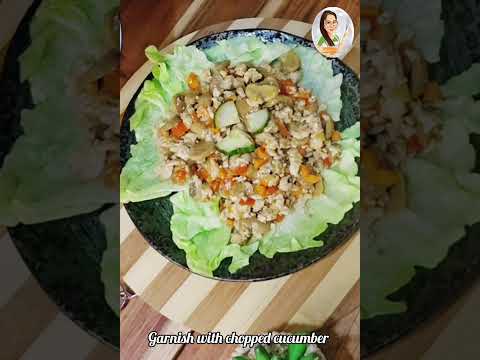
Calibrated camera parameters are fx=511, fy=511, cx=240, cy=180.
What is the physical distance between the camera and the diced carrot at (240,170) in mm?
1054

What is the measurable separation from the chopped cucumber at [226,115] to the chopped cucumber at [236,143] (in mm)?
23

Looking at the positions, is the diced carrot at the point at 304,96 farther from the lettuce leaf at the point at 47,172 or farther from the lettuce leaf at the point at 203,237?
the lettuce leaf at the point at 47,172

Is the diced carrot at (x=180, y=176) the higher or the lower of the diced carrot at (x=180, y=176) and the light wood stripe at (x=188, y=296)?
the higher

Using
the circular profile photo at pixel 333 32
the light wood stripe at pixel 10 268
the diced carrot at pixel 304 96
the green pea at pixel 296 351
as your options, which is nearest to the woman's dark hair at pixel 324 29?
the circular profile photo at pixel 333 32

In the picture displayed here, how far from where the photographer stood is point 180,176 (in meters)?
1.07

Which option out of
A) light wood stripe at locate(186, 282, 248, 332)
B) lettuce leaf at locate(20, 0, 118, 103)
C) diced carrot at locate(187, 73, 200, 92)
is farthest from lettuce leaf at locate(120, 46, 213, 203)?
light wood stripe at locate(186, 282, 248, 332)

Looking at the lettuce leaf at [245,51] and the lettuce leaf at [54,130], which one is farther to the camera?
the lettuce leaf at [245,51]

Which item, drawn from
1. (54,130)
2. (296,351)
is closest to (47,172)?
(54,130)

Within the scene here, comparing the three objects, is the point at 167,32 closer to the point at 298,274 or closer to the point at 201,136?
the point at 201,136

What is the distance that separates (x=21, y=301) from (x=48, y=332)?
8cm

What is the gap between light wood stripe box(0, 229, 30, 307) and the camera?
1.00 metres

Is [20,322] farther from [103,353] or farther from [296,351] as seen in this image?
[296,351]

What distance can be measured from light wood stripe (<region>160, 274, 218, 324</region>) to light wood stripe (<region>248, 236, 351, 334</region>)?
4.8 inches

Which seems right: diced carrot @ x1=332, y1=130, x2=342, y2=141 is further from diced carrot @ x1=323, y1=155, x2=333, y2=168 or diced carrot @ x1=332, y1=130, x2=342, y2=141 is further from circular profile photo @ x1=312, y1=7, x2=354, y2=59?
circular profile photo @ x1=312, y1=7, x2=354, y2=59
